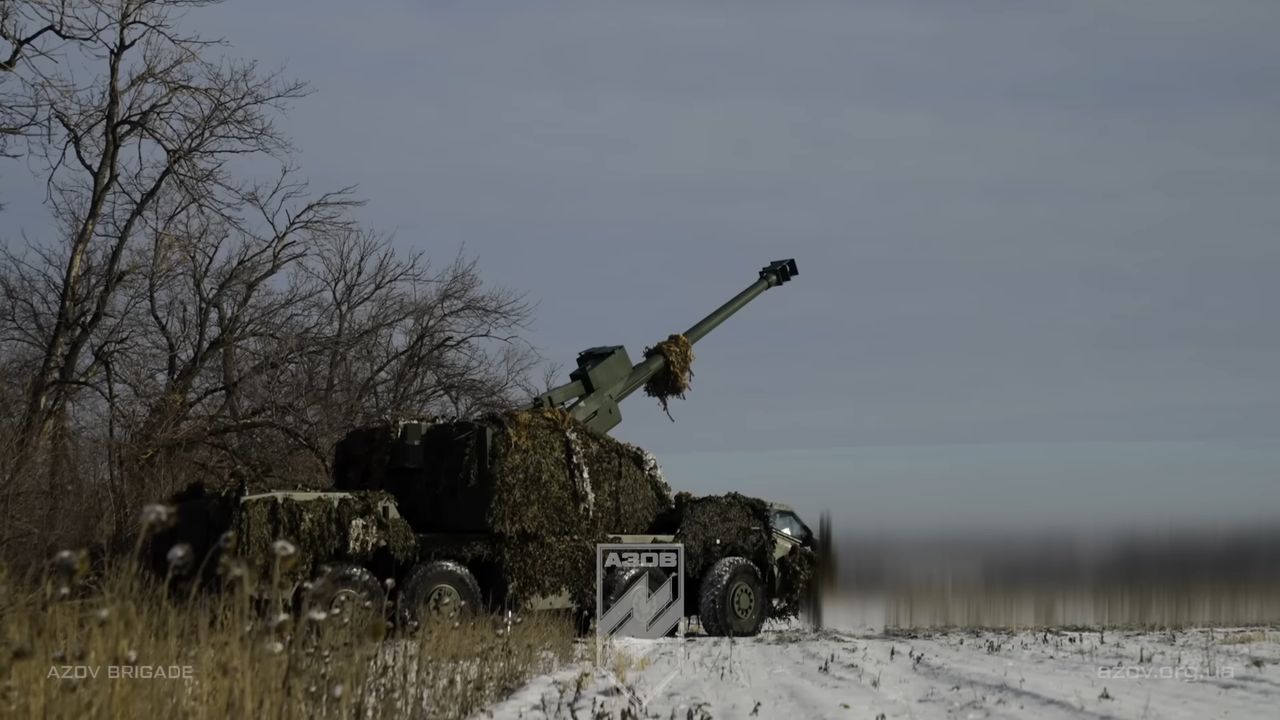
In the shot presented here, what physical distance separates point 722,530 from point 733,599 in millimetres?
762

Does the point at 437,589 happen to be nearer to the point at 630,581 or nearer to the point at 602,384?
the point at 630,581

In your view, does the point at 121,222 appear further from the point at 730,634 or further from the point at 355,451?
the point at 730,634

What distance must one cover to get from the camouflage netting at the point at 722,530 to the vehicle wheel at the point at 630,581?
16.1 inches

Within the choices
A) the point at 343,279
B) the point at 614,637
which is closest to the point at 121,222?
the point at 343,279

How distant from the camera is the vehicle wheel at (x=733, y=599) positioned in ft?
49.9

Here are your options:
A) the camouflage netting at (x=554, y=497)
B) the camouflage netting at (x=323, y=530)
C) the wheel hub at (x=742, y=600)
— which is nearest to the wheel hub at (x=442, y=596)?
the camouflage netting at (x=323, y=530)

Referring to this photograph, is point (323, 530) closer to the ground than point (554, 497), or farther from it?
closer to the ground

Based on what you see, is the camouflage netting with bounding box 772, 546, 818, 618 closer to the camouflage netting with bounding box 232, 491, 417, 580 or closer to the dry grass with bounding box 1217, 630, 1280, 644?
the dry grass with bounding box 1217, 630, 1280, 644

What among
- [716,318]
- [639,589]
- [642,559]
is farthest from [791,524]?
[639,589]

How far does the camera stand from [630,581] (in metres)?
14.7

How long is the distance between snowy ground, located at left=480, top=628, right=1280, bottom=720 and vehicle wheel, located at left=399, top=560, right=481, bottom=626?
1.60m

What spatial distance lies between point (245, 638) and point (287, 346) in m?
19.3

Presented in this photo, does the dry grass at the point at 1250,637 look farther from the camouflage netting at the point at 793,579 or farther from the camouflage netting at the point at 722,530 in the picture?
the camouflage netting at the point at 722,530

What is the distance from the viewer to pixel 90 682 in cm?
612
